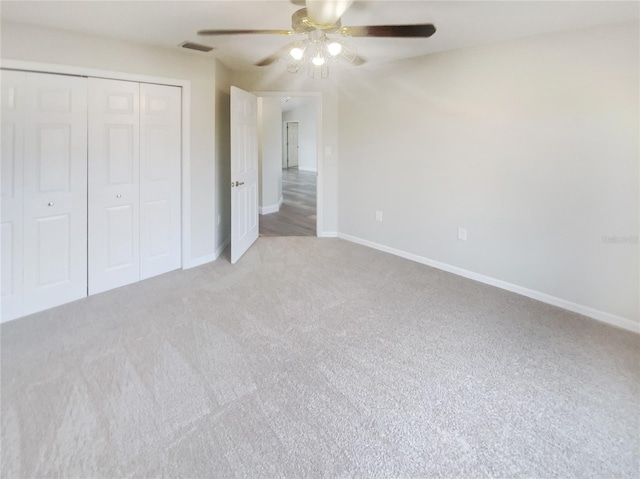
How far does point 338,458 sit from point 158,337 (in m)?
1.56

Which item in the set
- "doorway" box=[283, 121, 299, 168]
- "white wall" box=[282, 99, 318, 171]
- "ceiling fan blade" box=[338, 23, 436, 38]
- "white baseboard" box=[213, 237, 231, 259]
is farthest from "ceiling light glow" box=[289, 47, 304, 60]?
"doorway" box=[283, 121, 299, 168]

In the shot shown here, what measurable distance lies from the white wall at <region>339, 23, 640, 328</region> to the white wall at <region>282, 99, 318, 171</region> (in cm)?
1011

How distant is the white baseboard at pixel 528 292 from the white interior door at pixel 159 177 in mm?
2503

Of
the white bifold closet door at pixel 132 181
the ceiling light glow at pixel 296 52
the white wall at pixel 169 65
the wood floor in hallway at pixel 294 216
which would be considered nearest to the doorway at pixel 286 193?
the wood floor in hallway at pixel 294 216

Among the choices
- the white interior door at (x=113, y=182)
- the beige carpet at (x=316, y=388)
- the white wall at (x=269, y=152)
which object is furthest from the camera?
the white wall at (x=269, y=152)

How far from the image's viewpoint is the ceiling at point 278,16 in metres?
2.46

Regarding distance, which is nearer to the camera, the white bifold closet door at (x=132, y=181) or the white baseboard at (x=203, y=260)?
the white bifold closet door at (x=132, y=181)

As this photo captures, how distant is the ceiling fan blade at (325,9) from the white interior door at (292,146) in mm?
14295

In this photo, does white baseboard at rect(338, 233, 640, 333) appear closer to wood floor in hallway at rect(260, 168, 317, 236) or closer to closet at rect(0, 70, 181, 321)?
wood floor in hallway at rect(260, 168, 317, 236)

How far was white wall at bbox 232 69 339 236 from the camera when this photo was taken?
188 inches

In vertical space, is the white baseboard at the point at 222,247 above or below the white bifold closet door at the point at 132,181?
below

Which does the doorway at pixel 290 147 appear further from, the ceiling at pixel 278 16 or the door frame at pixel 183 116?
the ceiling at pixel 278 16

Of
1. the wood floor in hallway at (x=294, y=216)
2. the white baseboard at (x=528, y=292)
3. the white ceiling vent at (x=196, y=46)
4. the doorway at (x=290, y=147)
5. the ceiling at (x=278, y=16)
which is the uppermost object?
the doorway at (x=290, y=147)

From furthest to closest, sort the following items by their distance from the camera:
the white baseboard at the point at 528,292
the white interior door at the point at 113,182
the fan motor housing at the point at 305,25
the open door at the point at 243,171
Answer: the open door at the point at 243,171, the white interior door at the point at 113,182, the white baseboard at the point at 528,292, the fan motor housing at the point at 305,25
